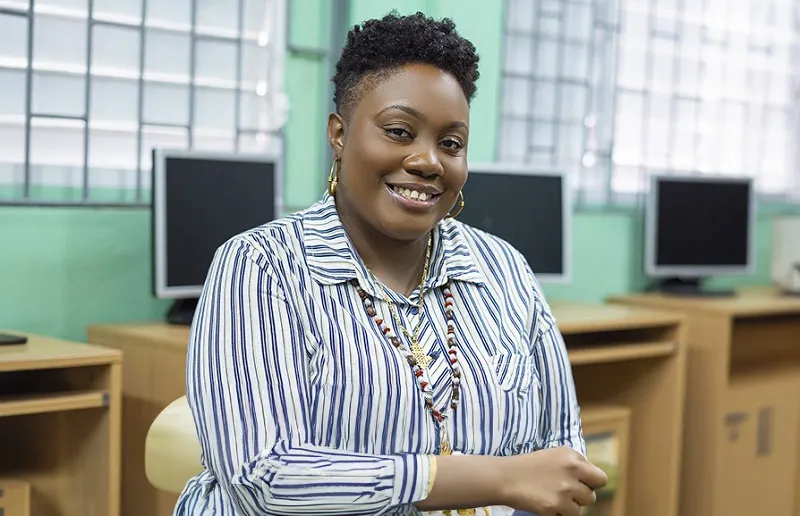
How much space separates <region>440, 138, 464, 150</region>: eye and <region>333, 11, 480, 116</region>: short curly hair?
7 centimetres

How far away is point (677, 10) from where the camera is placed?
163 inches

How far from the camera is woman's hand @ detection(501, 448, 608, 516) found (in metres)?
1.24

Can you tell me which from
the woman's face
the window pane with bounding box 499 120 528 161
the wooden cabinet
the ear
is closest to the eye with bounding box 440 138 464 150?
the woman's face

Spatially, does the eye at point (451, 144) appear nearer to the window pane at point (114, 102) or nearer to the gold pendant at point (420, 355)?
the gold pendant at point (420, 355)

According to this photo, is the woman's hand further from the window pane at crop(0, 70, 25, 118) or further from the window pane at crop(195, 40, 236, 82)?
the window pane at crop(195, 40, 236, 82)

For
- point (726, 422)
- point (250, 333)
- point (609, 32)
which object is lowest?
point (726, 422)

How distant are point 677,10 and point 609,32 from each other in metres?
0.44

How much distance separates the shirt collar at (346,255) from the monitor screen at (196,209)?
1.19m

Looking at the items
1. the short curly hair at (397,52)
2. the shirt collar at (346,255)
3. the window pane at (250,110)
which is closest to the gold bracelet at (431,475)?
the shirt collar at (346,255)

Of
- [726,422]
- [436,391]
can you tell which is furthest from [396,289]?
[726,422]

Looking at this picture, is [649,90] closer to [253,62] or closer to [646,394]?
[646,394]

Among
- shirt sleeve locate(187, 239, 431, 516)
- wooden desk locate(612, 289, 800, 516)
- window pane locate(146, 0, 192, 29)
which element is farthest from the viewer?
wooden desk locate(612, 289, 800, 516)

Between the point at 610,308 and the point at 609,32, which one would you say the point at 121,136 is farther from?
the point at 609,32

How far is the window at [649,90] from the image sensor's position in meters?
3.71
